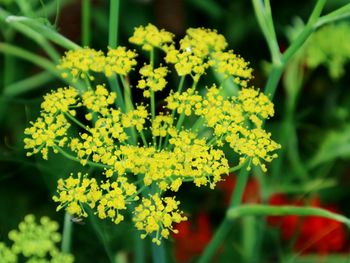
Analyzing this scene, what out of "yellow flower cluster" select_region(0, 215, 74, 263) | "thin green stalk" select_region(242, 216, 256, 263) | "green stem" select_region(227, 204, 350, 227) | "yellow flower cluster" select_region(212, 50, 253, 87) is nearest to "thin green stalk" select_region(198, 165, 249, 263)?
"green stem" select_region(227, 204, 350, 227)

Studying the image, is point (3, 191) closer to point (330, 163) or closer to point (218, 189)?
point (218, 189)

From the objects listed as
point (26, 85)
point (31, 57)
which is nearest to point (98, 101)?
point (31, 57)

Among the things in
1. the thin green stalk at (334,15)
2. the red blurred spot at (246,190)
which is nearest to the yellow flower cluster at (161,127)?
the thin green stalk at (334,15)

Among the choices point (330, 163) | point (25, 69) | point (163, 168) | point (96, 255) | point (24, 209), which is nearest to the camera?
point (163, 168)

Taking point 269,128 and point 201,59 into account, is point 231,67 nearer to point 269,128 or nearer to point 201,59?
point 201,59

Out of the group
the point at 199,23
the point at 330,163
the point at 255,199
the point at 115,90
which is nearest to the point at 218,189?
the point at 255,199

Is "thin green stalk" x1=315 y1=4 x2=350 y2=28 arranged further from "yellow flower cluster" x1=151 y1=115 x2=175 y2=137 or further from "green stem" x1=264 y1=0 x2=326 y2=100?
"yellow flower cluster" x1=151 y1=115 x2=175 y2=137
